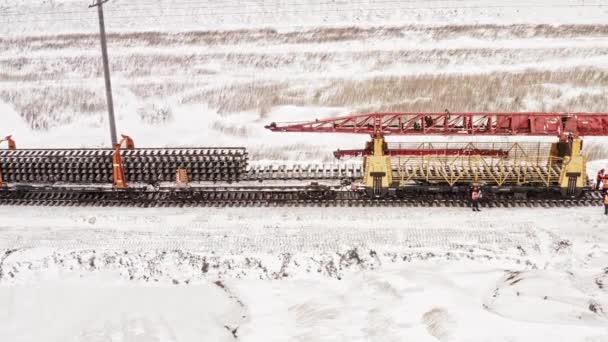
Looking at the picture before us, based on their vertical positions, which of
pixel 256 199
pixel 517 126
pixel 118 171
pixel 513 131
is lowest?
pixel 256 199

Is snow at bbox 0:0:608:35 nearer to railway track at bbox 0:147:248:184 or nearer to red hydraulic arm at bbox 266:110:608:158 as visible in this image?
railway track at bbox 0:147:248:184

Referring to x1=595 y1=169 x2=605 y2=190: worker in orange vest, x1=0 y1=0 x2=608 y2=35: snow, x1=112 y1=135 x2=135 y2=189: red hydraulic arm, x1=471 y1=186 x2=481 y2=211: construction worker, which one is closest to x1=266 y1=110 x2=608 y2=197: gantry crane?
x1=595 y1=169 x2=605 y2=190: worker in orange vest

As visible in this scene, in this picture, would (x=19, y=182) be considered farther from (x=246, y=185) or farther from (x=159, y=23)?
(x=159, y=23)

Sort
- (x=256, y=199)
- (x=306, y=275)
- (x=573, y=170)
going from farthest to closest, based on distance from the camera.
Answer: (x=256, y=199) → (x=573, y=170) → (x=306, y=275)

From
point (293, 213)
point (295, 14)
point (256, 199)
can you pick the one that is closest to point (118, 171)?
point (256, 199)

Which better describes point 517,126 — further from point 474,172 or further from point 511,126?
point 474,172

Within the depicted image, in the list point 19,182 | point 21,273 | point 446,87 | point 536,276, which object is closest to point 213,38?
point 446,87

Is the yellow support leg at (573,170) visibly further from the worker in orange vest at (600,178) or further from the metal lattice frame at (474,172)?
the worker in orange vest at (600,178)
